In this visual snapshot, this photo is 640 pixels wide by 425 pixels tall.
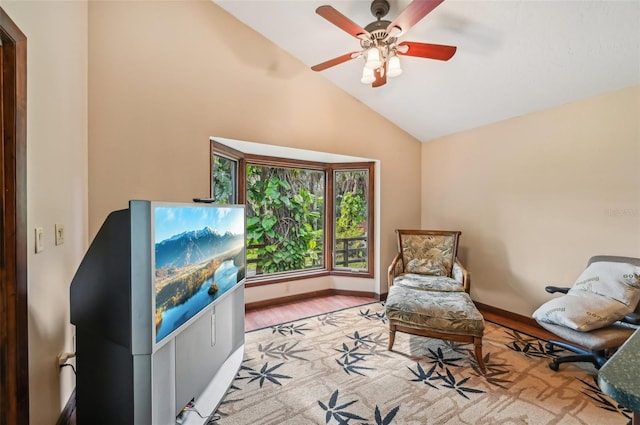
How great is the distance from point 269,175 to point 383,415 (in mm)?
2850

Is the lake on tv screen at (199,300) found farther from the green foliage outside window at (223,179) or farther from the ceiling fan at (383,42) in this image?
the ceiling fan at (383,42)

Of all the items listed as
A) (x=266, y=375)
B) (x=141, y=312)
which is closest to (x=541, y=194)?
(x=266, y=375)

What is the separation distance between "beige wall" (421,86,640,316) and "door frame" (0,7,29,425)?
12.8 ft

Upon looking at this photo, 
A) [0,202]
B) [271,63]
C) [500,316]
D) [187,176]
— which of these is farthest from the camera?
[500,316]

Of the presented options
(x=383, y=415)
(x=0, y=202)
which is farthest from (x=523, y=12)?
(x=0, y=202)

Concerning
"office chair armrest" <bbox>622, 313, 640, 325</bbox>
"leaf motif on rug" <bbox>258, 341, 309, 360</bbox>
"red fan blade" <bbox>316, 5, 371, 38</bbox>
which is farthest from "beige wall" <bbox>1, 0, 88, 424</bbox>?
"office chair armrest" <bbox>622, 313, 640, 325</bbox>

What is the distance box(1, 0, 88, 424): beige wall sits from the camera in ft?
4.05

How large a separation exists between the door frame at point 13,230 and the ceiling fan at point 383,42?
1.46 m

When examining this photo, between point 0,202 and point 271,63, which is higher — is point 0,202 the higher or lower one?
the lower one

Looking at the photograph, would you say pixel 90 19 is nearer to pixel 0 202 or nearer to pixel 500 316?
pixel 0 202

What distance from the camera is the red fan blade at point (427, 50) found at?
1825 mm

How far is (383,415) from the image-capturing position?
65.6 inches

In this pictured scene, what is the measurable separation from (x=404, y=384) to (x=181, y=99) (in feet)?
9.63

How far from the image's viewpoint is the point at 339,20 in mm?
1702
